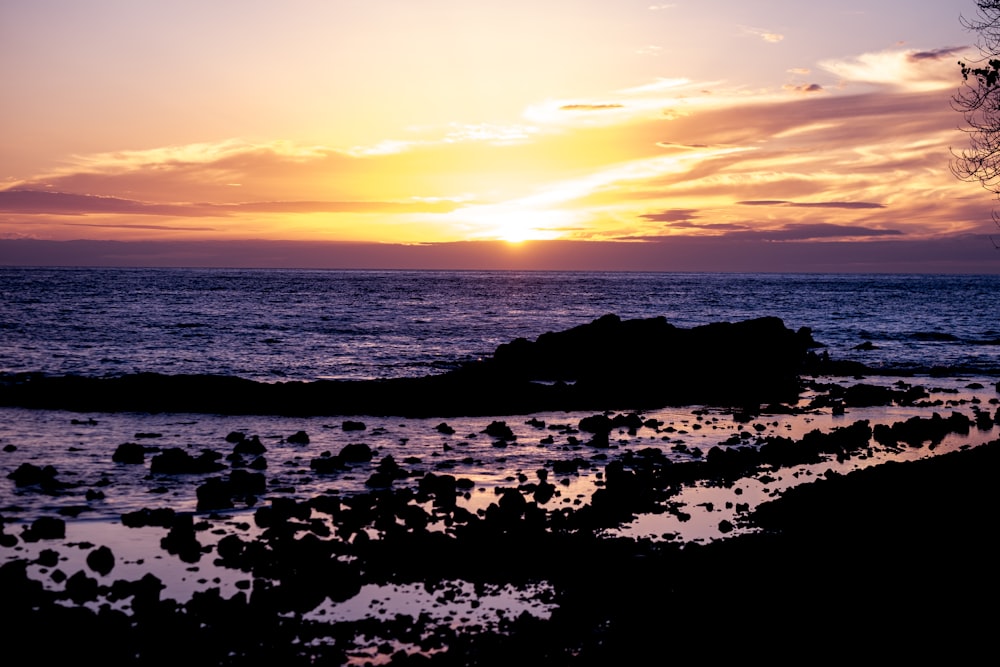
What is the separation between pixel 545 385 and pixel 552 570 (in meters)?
25.3

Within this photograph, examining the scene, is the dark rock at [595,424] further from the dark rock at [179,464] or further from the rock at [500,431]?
the dark rock at [179,464]

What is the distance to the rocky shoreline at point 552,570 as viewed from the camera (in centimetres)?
969

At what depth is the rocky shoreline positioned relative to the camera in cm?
969

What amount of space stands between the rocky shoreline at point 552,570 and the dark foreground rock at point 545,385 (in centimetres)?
1110

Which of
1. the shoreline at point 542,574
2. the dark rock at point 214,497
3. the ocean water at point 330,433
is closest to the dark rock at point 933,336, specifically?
the ocean water at point 330,433

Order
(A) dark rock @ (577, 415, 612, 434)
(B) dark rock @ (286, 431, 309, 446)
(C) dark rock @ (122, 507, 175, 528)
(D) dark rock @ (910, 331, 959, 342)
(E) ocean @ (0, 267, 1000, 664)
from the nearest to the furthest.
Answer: (E) ocean @ (0, 267, 1000, 664) → (C) dark rock @ (122, 507, 175, 528) → (B) dark rock @ (286, 431, 309, 446) → (A) dark rock @ (577, 415, 612, 434) → (D) dark rock @ (910, 331, 959, 342)

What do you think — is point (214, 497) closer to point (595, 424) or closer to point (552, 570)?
point (552, 570)

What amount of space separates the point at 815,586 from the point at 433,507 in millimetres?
7624

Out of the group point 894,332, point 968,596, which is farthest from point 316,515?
point 894,332

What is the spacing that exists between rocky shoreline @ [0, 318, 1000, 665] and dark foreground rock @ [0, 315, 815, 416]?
11102 millimetres

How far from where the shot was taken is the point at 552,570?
12.7 metres

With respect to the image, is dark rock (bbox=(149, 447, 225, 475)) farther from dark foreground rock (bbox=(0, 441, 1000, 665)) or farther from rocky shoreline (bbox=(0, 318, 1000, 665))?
dark foreground rock (bbox=(0, 441, 1000, 665))

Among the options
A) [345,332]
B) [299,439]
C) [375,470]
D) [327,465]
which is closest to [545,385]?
[299,439]

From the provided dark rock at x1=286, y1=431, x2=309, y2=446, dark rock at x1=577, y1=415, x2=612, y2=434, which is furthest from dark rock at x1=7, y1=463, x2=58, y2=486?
dark rock at x1=577, y1=415, x2=612, y2=434
